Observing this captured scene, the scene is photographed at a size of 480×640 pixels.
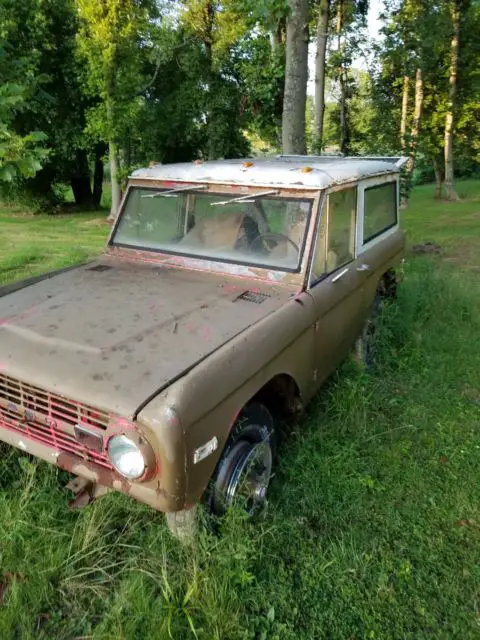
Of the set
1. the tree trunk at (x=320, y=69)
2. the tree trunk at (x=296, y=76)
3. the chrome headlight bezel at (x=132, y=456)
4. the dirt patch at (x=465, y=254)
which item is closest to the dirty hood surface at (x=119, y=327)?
the chrome headlight bezel at (x=132, y=456)

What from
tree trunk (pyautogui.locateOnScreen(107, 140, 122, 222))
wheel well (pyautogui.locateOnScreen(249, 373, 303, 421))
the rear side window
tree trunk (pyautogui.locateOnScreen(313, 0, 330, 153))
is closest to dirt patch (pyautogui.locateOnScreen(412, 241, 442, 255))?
tree trunk (pyautogui.locateOnScreen(313, 0, 330, 153))

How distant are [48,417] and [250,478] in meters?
1.13

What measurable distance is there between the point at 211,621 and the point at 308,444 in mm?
1461

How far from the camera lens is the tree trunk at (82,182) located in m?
17.8

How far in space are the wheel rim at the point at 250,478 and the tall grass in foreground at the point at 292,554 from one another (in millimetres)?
111

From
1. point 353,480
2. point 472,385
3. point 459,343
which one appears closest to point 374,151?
point 459,343

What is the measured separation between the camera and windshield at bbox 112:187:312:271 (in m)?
3.27

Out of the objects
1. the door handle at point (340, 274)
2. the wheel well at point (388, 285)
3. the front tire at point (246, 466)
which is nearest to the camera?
the front tire at point (246, 466)

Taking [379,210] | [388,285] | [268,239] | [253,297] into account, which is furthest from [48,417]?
[388,285]

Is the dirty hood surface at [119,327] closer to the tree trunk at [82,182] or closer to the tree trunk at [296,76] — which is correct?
the tree trunk at [296,76]

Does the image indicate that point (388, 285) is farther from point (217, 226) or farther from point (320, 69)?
point (320, 69)

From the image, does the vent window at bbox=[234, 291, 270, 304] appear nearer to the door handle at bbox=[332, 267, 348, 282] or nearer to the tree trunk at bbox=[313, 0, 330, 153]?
the door handle at bbox=[332, 267, 348, 282]

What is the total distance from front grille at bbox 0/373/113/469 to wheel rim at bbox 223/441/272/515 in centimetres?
68

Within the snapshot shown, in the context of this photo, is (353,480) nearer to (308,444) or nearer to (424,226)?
(308,444)
